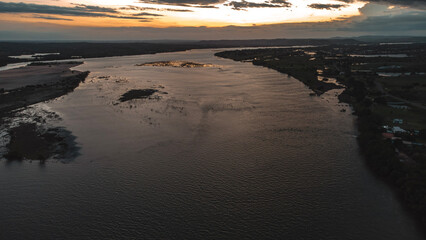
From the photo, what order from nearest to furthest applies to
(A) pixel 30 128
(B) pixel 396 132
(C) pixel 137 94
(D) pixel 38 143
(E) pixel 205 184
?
(E) pixel 205 184 < (D) pixel 38 143 < (B) pixel 396 132 < (A) pixel 30 128 < (C) pixel 137 94

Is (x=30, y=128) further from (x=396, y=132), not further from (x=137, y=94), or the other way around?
(x=396, y=132)

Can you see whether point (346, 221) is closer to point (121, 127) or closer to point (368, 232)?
point (368, 232)

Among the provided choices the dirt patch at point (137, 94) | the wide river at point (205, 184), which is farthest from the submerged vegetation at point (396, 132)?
the dirt patch at point (137, 94)

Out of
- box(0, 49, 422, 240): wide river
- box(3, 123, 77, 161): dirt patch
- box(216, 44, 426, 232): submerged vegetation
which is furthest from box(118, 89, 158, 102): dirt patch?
box(216, 44, 426, 232): submerged vegetation

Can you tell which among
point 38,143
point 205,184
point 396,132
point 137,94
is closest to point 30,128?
point 38,143

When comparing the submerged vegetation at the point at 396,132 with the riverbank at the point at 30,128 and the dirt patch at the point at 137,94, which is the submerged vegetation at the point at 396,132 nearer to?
the riverbank at the point at 30,128

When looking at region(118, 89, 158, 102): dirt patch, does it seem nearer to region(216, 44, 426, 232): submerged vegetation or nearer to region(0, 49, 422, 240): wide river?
region(0, 49, 422, 240): wide river

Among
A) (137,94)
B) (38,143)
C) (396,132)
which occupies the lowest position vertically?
(38,143)

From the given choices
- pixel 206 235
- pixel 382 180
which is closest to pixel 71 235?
pixel 206 235

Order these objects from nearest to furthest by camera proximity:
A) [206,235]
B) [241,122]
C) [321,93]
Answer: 1. [206,235]
2. [241,122]
3. [321,93]
